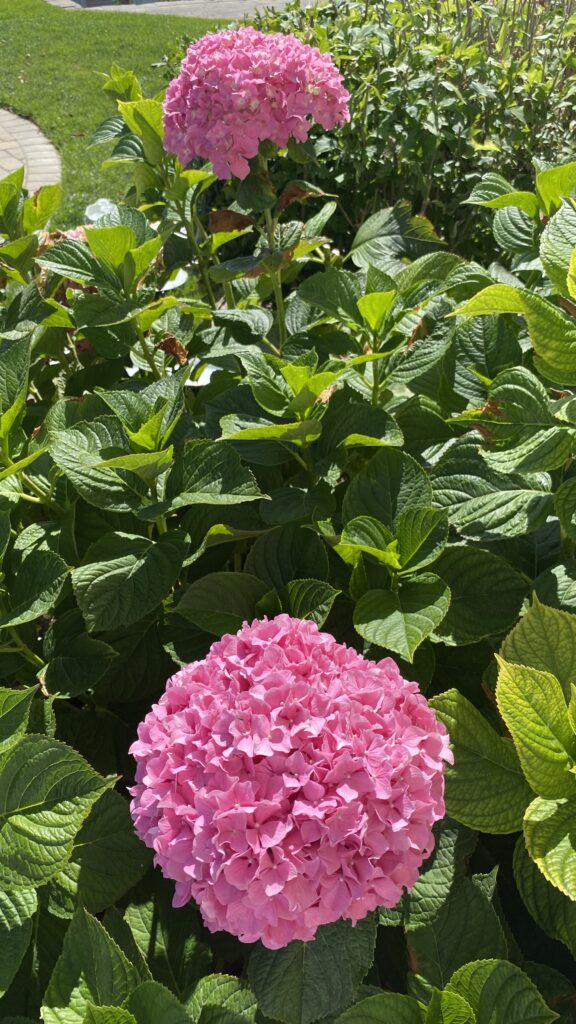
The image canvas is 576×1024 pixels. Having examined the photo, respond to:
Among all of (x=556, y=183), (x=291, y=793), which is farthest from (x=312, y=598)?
(x=556, y=183)

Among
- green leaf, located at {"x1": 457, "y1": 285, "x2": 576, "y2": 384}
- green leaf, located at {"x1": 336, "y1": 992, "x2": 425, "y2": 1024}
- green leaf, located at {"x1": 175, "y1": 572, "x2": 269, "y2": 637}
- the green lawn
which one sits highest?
green leaf, located at {"x1": 457, "y1": 285, "x2": 576, "y2": 384}

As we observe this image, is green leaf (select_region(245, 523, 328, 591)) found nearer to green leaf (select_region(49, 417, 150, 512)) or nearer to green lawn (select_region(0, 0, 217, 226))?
green leaf (select_region(49, 417, 150, 512))

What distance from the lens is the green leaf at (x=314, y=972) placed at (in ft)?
3.39

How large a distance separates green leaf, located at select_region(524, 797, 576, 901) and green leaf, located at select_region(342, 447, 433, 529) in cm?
52

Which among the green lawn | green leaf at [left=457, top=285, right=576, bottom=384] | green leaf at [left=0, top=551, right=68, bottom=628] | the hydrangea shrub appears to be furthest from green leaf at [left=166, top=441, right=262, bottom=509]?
the green lawn

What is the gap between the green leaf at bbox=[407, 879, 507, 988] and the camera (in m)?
1.09

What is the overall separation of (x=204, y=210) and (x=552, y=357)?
3.05 m

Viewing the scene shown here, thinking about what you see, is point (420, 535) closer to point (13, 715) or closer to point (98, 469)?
point (98, 469)

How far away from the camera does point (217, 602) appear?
137 centimetres

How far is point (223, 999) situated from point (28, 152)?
27.9ft

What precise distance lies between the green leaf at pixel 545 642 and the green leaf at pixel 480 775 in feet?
0.33

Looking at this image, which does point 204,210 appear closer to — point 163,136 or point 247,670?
point 163,136

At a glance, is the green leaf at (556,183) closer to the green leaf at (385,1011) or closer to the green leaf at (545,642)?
the green leaf at (545,642)

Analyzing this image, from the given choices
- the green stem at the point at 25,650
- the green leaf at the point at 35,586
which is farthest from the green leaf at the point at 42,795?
the green stem at the point at 25,650
